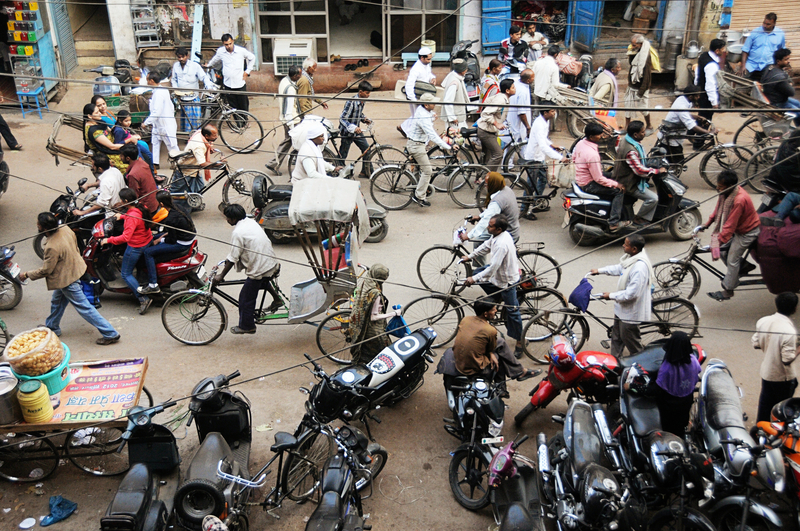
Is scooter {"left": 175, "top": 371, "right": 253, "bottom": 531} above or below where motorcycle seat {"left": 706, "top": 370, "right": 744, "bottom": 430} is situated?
below

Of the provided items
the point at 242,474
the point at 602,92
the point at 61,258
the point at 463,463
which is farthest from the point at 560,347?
the point at 602,92

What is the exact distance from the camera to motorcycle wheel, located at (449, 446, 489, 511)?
214 inches

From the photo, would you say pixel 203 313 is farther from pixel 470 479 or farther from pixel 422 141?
pixel 422 141

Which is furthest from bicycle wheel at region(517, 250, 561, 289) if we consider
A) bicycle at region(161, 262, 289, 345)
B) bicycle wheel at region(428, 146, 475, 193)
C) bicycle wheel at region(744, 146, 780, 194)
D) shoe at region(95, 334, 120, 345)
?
shoe at region(95, 334, 120, 345)

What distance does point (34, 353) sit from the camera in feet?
17.9

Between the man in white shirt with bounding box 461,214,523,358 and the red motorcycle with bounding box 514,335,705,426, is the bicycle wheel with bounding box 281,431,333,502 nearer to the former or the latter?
the red motorcycle with bounding box 514,335,705,426

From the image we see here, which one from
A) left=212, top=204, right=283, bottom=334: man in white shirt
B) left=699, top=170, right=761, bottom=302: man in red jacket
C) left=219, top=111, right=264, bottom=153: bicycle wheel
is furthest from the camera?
left=219, top=111, right=264, bottom=153: bicycle wheel

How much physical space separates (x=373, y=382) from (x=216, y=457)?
144 cm

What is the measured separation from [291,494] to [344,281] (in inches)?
91.8

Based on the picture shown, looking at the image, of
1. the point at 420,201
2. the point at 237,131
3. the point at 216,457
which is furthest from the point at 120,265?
the point at 237,131

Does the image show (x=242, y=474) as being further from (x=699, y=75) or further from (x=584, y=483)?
(x=699, y=75)

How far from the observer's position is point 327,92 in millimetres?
14602

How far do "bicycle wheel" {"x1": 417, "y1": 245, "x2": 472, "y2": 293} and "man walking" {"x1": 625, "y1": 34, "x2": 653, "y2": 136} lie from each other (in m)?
5.45

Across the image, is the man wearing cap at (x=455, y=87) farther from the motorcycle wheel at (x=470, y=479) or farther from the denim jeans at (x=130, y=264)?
the motorcycle wheel at (x=470, y=479)
